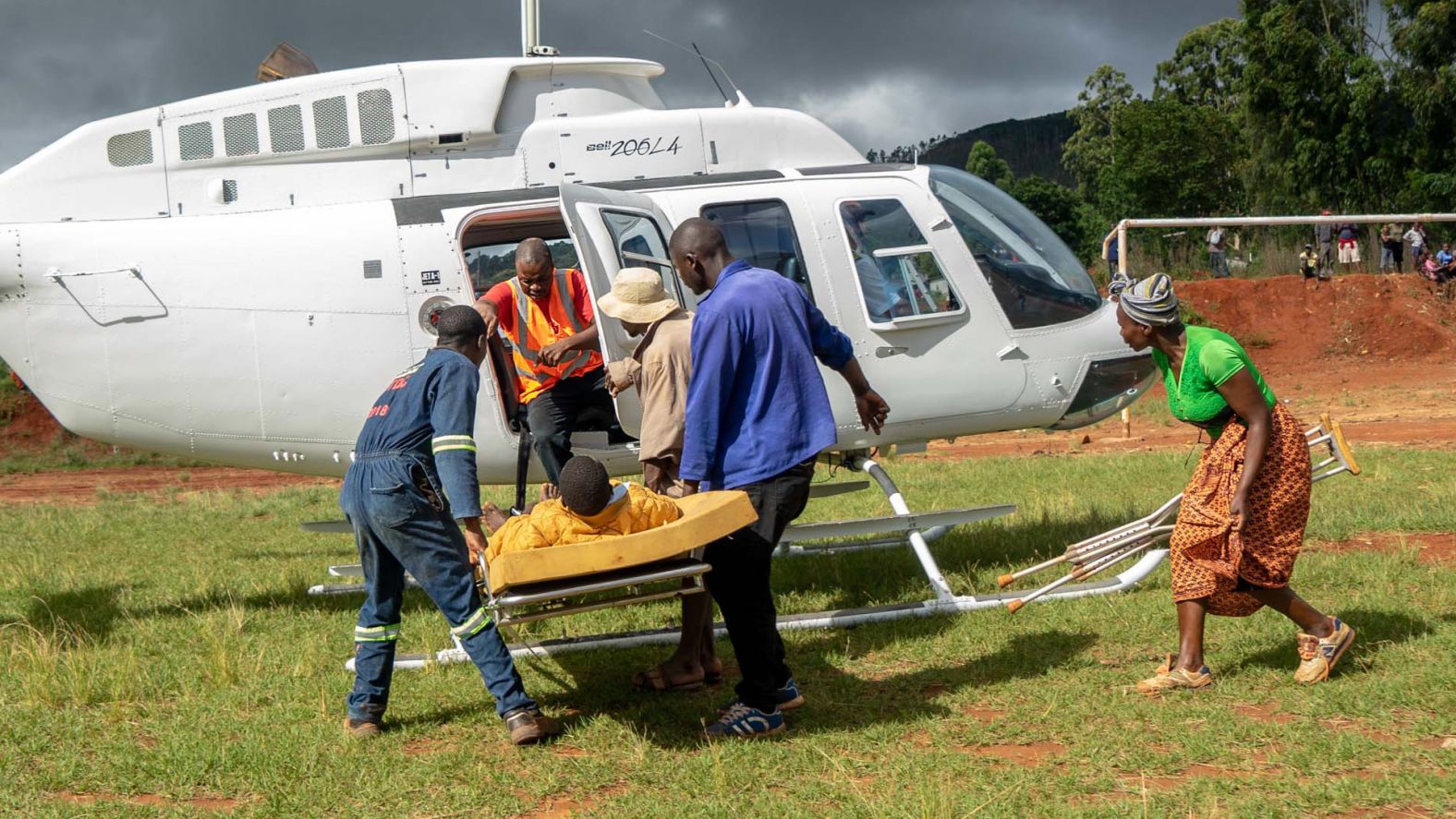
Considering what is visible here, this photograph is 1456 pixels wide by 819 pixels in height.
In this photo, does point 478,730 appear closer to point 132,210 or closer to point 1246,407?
point 1246,407

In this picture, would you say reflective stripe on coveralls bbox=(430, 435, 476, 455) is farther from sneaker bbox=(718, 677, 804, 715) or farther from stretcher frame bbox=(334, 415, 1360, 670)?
sneaker bbox=(718, 677, 804, 715)

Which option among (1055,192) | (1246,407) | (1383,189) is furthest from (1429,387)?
(1055,192)

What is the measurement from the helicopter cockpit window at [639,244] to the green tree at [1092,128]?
47.8 metres

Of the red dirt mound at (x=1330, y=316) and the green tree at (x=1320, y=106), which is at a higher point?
the green tree at (x=1320, y=106)

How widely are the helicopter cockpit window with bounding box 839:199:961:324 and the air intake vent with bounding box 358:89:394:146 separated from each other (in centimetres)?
289

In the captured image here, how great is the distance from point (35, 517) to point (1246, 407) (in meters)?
13.3

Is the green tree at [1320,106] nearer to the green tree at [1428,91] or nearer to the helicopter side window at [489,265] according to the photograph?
the green tree at [1428,91]

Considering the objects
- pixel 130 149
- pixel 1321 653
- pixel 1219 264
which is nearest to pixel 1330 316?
pixel 1219 264

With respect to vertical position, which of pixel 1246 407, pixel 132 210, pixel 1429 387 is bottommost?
pixel 1429 387

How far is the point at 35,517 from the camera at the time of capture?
14156mm

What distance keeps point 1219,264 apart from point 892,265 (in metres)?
22.3

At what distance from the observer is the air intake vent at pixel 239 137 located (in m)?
8.05

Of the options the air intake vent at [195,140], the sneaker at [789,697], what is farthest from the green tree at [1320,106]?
the sneaker at [789,697]

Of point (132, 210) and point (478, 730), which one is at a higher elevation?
point (132, 210)
